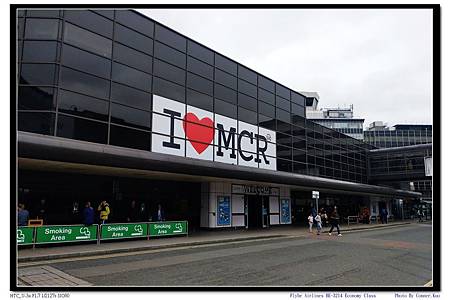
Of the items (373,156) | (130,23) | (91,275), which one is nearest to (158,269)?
(91,275)

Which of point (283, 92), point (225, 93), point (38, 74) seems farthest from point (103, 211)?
point (283, 92)

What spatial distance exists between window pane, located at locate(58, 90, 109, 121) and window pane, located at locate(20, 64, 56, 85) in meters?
0.64

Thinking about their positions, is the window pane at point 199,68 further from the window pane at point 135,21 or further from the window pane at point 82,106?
the window pane at point 82,106

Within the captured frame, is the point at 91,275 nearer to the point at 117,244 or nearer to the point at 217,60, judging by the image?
the point at 117,244

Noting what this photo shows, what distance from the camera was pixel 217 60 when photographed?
22.2m

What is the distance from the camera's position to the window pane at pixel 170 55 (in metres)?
18.7

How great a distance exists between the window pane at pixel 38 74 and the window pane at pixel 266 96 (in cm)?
1408

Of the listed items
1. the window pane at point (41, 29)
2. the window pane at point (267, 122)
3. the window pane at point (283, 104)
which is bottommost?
the window pane at point (267, 122)

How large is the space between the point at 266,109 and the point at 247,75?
2743 millimetres

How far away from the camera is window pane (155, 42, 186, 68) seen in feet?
61.4

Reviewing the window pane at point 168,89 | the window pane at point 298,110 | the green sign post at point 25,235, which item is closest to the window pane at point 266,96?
the window pane at point 298,110

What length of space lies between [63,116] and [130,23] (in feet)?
19.1

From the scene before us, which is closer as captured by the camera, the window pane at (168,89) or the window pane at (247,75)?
the window pane at (168,89)

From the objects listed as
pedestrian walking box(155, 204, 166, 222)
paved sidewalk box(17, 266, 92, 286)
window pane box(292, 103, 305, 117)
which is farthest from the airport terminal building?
paved sidewalk box(17, 266, 92, 286)
